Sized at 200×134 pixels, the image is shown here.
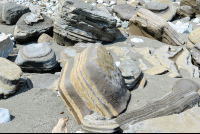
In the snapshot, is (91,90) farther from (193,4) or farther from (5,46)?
(193,4)

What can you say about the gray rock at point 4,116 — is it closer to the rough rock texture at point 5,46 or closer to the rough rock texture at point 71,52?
the rough rock texture at point 71,52

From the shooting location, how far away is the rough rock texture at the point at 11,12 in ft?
15.8

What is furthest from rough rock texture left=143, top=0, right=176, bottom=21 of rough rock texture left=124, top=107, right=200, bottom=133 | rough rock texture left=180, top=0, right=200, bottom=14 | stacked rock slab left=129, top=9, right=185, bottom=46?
rough rock texture left=124, top=107, right=200, bottom=133

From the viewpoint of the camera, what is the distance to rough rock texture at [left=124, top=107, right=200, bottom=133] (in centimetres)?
148

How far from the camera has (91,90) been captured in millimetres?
1986

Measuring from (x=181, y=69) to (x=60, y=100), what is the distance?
2275 mm

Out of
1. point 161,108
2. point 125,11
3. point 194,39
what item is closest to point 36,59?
point 161,108

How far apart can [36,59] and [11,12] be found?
271 cm

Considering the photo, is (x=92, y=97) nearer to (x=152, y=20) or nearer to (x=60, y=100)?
(x=60, y=100)

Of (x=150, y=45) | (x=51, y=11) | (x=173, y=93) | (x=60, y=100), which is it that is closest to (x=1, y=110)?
(x=60, y=100)

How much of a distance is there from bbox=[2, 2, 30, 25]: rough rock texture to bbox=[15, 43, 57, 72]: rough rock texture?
7.70ft

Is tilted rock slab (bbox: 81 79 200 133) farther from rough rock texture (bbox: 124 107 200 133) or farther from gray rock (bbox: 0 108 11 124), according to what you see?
gray rock (bbox: 0 108 11 124)

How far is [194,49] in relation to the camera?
3.72m

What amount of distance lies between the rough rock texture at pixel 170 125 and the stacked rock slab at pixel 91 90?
517mm
